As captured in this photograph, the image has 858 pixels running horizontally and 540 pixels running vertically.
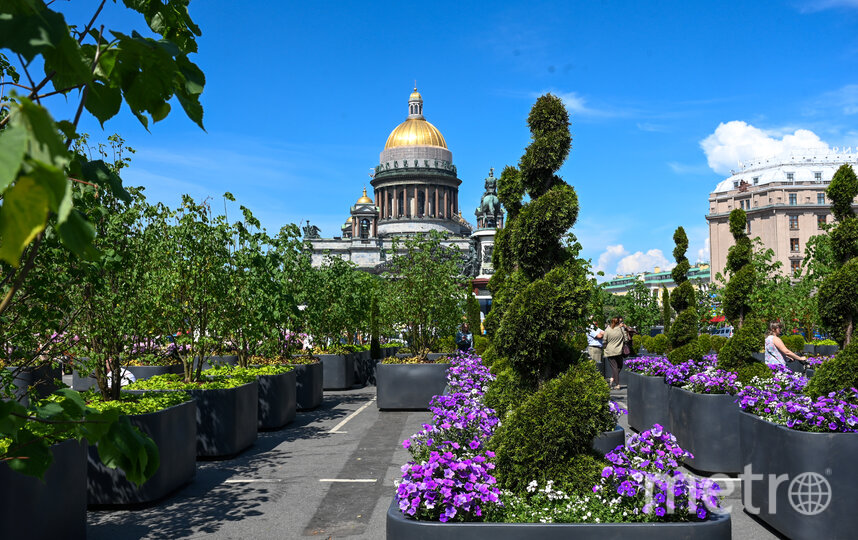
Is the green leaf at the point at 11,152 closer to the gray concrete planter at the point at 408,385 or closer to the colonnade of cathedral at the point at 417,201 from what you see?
the gray concrete planter at the point at 408,385

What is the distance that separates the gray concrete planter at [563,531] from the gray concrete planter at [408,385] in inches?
421

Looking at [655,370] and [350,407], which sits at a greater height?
[655,370]

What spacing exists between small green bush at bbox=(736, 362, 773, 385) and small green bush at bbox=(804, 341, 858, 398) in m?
1.92

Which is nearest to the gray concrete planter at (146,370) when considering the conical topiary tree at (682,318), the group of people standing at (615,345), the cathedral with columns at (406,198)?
the group of people standing at (615,345)

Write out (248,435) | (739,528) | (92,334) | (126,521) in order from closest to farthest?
(739,528)
(126,521)
(92,334)
(248,435)

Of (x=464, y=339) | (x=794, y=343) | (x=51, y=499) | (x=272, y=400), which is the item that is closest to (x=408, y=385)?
(x=272, y=400)

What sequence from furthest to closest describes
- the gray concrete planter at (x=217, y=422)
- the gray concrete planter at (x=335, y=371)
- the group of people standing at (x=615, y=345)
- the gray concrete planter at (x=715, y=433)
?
the gray concrete planter at (x=335, y=371), the group of people standing at (x=615, y=345), the gray concrete planter at (x=217, y=422), the gray concrete planter at (x=715, y=433)

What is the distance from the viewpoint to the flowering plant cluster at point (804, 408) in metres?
5.91

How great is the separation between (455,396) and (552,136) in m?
3.34

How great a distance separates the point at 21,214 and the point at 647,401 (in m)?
11.4

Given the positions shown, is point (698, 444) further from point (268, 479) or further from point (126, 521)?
point (126, 521)

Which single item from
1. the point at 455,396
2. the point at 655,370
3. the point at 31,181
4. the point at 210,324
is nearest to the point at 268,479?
the point at 455,396

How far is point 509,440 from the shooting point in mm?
5441

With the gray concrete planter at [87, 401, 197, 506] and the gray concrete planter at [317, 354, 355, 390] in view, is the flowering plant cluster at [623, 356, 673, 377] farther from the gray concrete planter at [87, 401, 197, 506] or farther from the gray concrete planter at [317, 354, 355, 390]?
the gray concrete planter at [317, 354, 355, 390]
